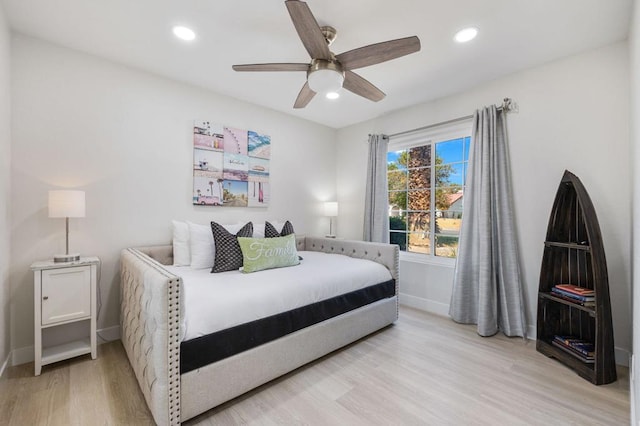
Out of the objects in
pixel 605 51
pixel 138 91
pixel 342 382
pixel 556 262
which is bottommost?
pixel 342 382

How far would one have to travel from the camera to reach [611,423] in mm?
1587

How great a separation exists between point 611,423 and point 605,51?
267 cm

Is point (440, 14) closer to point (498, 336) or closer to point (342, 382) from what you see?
point (342, 382)

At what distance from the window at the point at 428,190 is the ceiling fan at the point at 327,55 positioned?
1701 mm

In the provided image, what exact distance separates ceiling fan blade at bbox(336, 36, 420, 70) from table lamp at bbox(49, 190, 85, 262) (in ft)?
7.10

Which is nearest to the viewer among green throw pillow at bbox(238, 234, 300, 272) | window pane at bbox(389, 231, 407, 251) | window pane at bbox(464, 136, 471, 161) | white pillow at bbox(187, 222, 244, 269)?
green throw pillow at bbox(238, 234, 300, 272)

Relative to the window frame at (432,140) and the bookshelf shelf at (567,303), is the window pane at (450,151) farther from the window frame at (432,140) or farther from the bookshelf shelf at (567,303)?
the bookshelf shelf at (567,303)

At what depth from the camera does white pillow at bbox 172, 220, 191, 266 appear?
2.67 m

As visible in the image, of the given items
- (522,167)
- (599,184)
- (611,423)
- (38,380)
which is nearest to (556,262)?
(599,184)

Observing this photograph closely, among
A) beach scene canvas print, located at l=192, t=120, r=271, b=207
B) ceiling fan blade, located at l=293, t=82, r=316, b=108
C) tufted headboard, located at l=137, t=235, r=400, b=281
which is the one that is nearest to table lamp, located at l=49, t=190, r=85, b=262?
tufted headboard, located at l=137, t=235, r=400, b=281

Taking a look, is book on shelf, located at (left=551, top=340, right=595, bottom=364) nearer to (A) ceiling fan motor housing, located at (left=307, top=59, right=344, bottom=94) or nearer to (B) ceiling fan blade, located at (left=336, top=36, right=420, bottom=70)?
(B) ceiling fan blade, located at (left=336, top=36, right=420, bottom=70)

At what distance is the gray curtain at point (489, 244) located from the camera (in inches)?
106

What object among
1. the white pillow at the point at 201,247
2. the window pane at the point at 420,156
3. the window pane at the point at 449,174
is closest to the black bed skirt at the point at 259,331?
the white pillow at the point at 201,247

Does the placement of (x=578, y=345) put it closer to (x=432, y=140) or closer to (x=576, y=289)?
(x=576, y=289)
